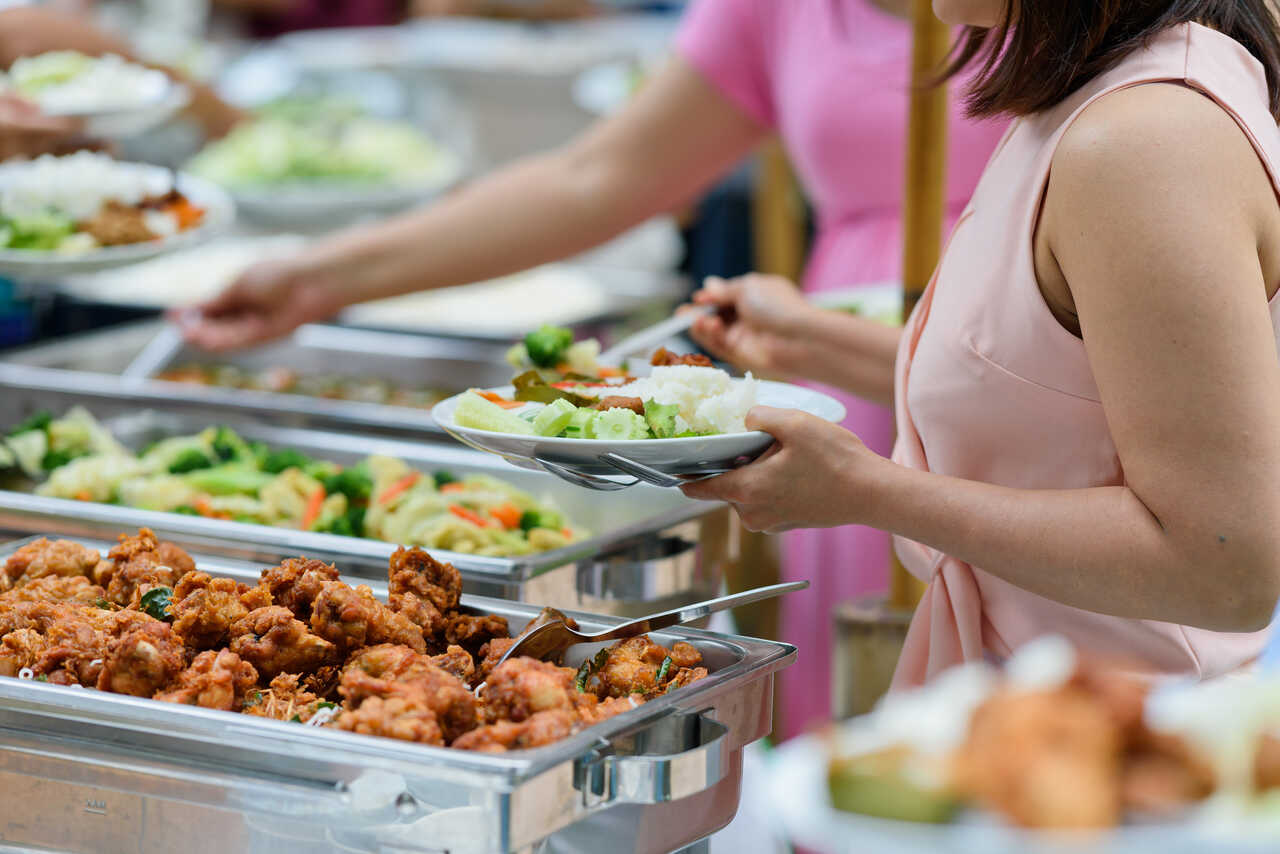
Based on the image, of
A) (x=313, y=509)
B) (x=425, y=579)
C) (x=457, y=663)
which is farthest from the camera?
(x=313, y=509)

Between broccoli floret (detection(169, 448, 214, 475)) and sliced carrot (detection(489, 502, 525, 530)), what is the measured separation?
557 millimetres

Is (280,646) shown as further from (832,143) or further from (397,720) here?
(832,143)

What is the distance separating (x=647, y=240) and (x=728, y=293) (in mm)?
2705

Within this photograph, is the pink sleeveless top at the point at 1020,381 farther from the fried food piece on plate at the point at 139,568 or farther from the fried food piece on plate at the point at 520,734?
the fried food piece on plate at the point at 139,568

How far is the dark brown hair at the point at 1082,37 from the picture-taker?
1274mm

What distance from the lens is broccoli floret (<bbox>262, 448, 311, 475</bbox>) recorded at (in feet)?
7.61

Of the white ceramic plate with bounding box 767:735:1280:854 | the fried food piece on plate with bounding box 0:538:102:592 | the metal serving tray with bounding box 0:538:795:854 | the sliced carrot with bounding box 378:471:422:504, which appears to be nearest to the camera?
the white ceramic plate with bounding box 767:735:1280:854

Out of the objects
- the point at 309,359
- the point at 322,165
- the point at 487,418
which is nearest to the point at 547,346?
the point at 487,418

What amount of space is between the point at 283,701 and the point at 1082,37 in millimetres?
925

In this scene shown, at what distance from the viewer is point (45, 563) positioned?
5.25 ft

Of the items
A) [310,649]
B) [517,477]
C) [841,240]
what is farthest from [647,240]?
[310,649]

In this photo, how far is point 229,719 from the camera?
3.85 ft

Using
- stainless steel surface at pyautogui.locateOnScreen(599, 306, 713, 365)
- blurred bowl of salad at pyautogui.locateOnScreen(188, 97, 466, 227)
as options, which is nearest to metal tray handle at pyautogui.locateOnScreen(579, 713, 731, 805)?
stainless steel surface at pyautogui.locateOnScreen(599, 306, 713, 365)

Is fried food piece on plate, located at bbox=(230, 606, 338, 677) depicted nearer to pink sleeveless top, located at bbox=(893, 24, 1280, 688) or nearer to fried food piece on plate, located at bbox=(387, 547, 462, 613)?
fried food piece on plate, located at bbox=(387, 547, 462, 613)
